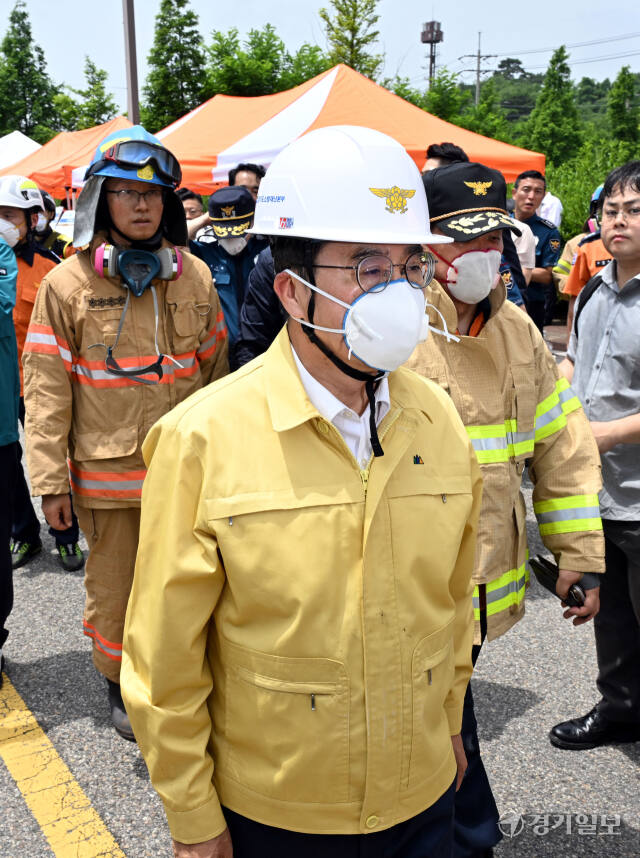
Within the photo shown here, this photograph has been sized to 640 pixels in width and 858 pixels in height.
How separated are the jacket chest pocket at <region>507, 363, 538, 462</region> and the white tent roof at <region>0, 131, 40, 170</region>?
21.7 m

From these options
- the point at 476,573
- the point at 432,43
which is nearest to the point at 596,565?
the point at 476,573

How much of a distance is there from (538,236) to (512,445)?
239 inches

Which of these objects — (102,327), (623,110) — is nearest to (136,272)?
(102,327)

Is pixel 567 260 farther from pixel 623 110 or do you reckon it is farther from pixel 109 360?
pixel 623 110

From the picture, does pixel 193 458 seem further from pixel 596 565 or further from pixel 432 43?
pixel 432 43

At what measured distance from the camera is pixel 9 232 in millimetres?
4867

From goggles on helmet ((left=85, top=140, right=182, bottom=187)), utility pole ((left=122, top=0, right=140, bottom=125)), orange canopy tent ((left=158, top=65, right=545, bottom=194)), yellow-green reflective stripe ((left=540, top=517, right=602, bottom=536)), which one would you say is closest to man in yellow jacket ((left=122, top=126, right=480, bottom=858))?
yellow-green reflective stripe ((left=540, top=517, right=602, bottom=536))

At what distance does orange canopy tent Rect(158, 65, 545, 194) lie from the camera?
30.7 ft

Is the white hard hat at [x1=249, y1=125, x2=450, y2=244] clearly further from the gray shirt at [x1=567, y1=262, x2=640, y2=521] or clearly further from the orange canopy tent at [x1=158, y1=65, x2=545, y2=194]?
the orange canopy tent at [x1=158, y1=65, x2=545, y2=194]

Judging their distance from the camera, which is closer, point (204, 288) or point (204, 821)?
point (204, 821)

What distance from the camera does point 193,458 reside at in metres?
1.53

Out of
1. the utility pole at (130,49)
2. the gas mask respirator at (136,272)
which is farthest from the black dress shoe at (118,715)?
the utility pole at (130,49)

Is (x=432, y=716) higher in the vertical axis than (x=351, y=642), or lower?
lower

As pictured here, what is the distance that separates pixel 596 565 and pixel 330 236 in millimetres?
1421
